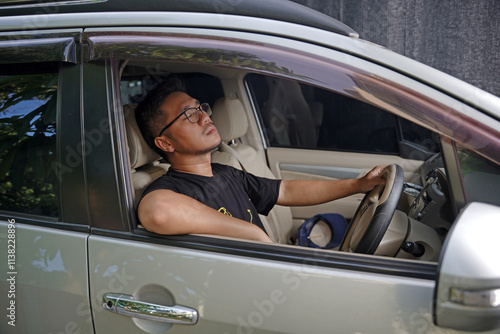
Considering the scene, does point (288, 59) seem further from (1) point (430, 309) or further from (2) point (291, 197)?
(2) point (291, 197)

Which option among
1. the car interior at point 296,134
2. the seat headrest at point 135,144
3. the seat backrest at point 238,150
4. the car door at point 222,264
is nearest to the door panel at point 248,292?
the car door at point 222,264

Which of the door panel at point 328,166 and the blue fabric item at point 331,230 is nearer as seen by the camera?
the blue fabric item at point 331,230

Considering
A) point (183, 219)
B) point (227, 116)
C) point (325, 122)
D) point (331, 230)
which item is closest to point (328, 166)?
point (325, 122)

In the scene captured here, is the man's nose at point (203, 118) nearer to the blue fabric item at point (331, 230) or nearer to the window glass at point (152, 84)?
the window glass at point (152, 84)

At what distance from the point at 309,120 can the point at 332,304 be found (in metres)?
2.33

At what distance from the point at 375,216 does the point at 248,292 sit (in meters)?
0.53

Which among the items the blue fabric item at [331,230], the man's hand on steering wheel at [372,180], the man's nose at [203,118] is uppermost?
the man's nose at [203,118]

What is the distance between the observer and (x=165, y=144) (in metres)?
2.11

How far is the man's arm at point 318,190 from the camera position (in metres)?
2.15

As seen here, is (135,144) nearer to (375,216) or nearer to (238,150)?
(375,216)

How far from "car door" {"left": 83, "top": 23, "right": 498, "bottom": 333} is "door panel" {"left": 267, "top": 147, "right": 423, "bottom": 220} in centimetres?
183

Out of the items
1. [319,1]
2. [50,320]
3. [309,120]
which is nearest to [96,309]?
[50,320]

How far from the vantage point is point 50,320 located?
1.53 m

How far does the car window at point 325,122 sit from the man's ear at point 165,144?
132 cm
